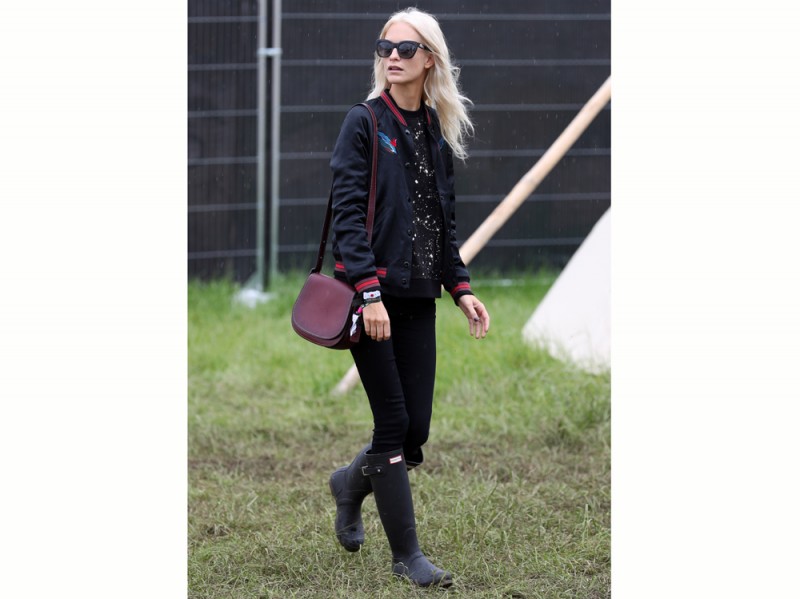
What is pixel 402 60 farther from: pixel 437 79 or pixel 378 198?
pixel 378 198

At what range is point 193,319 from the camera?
6.64m

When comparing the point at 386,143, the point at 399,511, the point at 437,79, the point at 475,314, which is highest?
the point at 437,79

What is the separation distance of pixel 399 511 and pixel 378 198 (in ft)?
2.55

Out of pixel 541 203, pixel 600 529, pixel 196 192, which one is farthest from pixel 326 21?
pixel 600 529

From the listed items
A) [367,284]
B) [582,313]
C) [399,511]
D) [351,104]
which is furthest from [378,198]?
[351,104]

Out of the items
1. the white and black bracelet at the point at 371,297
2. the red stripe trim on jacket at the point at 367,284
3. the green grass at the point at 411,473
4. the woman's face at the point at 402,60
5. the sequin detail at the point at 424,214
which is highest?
the woman's face at the point at 402,60

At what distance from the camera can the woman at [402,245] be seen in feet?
9.37

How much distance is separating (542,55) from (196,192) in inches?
93.9

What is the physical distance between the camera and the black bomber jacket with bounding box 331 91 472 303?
2.82m

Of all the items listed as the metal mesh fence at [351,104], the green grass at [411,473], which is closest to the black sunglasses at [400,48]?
the green grass at [411,473]

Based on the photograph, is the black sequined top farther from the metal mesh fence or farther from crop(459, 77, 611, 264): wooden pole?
the metal mesh fence

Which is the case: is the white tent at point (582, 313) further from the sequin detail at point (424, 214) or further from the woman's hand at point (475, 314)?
the sequin detail at point (424, 214)

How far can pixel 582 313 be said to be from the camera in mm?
5547

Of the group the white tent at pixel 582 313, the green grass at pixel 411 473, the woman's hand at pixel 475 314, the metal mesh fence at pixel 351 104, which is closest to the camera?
the woman's hand at pixel 475 314
